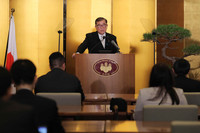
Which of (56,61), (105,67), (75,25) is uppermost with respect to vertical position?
(75,25)

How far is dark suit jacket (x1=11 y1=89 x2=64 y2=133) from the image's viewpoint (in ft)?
6.08

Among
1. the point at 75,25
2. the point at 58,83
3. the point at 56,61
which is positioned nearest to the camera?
the point at 58,83

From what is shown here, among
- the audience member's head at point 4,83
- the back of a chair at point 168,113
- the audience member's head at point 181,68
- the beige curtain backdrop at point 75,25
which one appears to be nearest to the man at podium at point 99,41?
the audience member's head at point 181,68

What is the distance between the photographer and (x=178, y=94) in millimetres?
2666

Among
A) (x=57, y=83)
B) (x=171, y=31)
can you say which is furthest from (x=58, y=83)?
(x=171, y=31)

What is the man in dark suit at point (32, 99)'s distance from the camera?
1859 millimetres

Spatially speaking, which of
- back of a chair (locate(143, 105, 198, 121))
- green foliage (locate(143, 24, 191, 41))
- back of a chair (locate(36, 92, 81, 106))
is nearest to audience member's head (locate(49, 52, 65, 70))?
back of a chair (locate(36, 92, 81, 106))

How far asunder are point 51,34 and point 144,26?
2.18 m

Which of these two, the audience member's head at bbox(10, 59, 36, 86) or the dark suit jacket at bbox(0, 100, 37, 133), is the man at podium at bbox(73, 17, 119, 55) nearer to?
the audience member's head at bbox(10, 59, 36, 86)

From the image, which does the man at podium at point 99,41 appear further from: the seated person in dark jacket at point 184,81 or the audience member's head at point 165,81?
the audience member's head at point 165,81

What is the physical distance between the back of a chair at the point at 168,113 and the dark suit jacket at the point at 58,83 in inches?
51.2

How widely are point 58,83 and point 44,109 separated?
1608 millimetres

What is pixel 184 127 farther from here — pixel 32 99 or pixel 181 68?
pixel 181 68

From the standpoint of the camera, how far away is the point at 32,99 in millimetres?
1892
